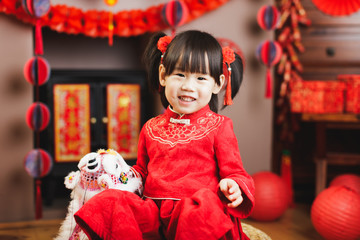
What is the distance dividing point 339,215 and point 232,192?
4.11 ft

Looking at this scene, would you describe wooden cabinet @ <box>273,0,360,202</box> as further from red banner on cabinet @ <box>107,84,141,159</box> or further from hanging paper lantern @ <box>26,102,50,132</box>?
hanging paper lantern @ <box>26,102,50,132</box>

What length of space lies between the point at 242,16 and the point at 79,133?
1589 millimetres

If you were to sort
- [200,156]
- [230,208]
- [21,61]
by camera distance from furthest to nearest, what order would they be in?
[21,61] < [200,156] < [230,208]

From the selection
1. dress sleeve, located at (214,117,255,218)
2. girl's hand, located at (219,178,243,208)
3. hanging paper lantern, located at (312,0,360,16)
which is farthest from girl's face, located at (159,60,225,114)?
hanging paper lantern, located at (312,0,360,16)

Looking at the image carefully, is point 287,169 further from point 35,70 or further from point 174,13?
point 35,70

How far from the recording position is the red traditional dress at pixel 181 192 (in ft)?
3.46

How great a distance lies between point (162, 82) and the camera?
1.32 m

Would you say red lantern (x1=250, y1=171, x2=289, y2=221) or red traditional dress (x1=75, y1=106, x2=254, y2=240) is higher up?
red traditional dress (x1=75, y1=106, x2=254, y2=240)

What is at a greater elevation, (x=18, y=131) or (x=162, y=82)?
(x=162, y=82)

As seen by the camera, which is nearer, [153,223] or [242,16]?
[153,223]

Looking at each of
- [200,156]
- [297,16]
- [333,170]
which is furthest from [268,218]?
[297,16]

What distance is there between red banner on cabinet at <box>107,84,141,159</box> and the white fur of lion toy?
1546 mm

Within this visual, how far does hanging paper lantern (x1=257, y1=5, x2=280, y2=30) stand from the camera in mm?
2586

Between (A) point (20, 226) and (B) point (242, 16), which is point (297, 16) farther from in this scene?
(A) point (20, 226)
